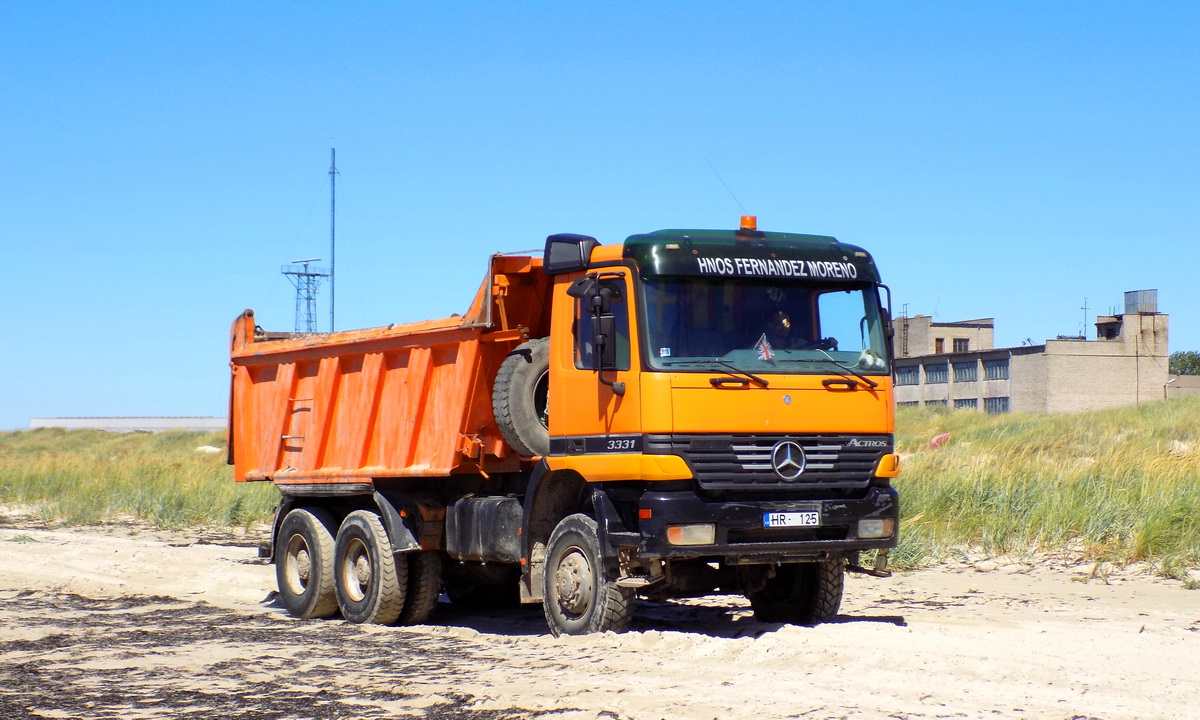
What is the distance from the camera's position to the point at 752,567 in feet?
33.0

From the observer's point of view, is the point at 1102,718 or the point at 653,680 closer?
the point at 1102,718

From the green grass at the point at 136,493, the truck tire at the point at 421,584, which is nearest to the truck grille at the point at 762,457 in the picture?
the truck tire at the point at 421,584

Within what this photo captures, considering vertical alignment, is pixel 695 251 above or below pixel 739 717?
above

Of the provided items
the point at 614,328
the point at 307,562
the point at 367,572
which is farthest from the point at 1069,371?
the point at 614,328

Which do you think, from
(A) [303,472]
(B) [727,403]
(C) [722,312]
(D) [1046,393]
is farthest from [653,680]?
(D) [1046,393]

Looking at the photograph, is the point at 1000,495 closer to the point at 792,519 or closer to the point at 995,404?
the point at 792,519

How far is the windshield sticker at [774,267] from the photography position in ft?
30.8

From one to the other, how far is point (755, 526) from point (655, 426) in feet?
3.21

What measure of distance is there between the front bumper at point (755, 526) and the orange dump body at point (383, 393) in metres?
2.19

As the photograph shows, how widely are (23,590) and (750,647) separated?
9.87 metres

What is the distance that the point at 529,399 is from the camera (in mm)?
10586

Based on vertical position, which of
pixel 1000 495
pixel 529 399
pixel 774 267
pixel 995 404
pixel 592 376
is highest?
pixel 995 404

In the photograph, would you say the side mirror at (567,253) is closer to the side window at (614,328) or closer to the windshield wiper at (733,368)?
the side window at (614,328)

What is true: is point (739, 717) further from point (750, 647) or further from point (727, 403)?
point (727, 403)
